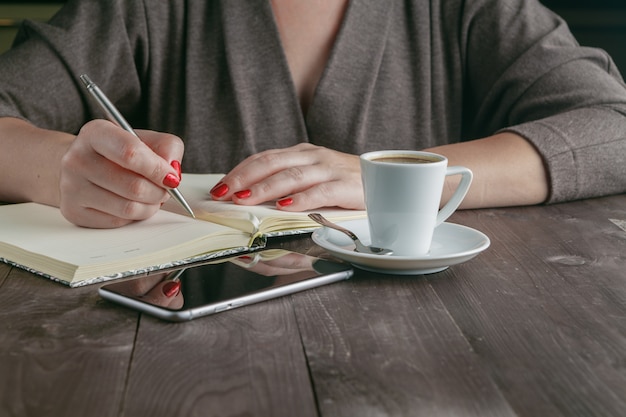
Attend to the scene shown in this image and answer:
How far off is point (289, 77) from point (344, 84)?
0.12 metres

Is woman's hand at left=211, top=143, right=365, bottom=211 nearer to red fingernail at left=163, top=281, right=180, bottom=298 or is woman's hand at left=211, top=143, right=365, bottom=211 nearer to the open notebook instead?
the open notebook

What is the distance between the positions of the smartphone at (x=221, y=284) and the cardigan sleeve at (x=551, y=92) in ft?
1.85

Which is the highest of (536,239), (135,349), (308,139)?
(135,349)

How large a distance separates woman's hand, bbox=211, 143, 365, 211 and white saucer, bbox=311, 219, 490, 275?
0.23 ft

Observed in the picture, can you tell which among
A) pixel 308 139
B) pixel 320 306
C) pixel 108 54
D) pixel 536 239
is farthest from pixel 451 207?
pixel 108 54

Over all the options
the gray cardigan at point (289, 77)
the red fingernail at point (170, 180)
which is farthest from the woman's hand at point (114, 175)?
the gray cardigan at point (289, 77)

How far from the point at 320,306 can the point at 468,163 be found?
1.82ft

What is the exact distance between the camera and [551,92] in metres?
1.39

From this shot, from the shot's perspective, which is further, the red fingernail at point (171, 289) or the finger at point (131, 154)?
the finger at point (131, 154)

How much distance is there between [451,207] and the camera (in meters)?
0.87

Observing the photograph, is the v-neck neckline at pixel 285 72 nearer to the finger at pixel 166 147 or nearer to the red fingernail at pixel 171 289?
the finger at pixel 166 147

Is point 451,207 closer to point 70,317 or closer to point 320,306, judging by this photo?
point 320,306

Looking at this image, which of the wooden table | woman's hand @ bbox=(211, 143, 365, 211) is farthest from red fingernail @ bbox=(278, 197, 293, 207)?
the wooden table

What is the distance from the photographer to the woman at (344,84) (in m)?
1.19
